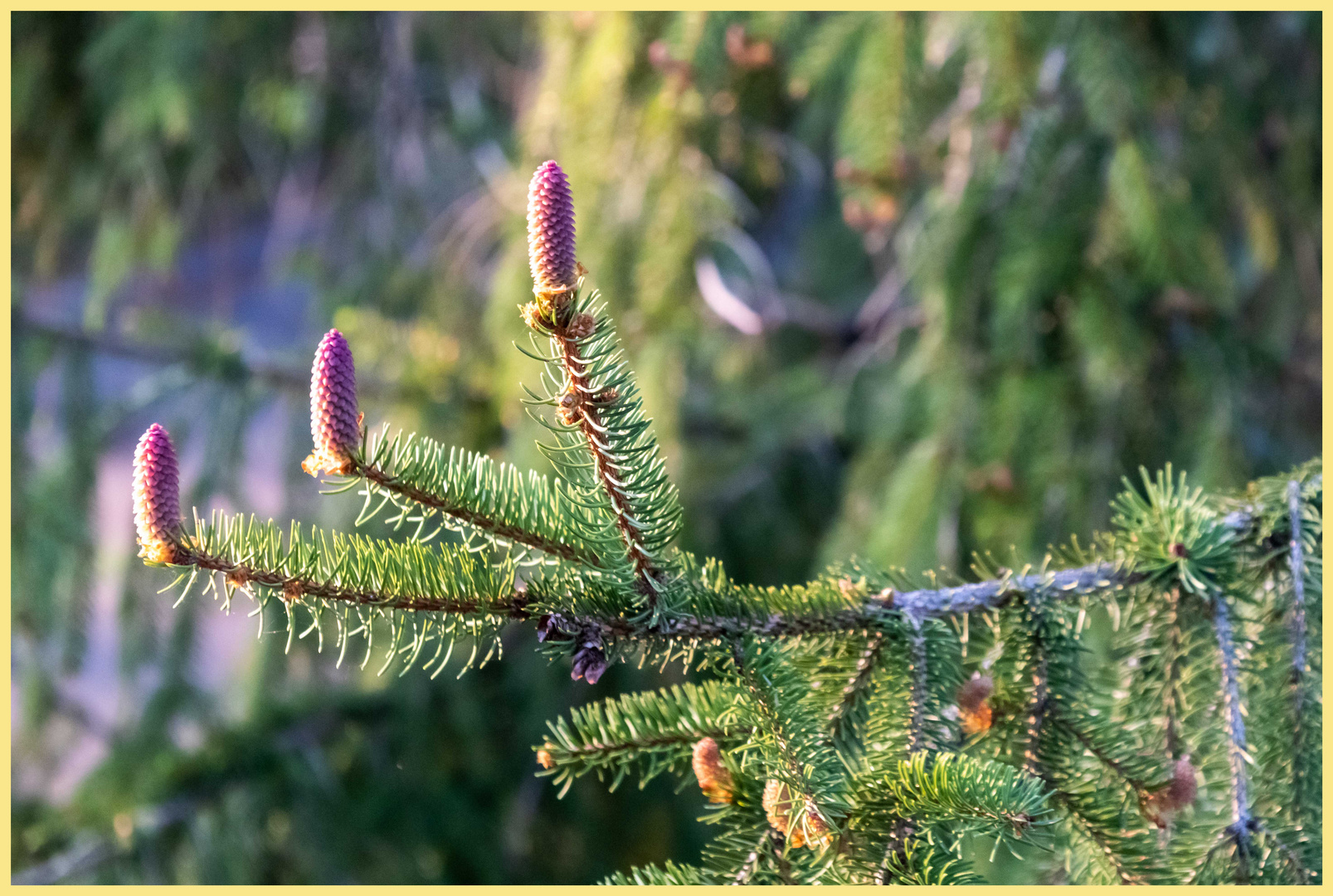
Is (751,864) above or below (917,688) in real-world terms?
below

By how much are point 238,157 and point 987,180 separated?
273 cm

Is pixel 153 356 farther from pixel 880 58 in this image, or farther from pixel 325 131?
pixel 325 131

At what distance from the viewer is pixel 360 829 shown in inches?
86.3

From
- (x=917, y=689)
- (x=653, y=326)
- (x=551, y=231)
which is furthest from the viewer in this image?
(x=653, y=326)

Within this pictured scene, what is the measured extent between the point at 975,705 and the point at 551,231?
47cm

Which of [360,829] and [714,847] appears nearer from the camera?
[714,847]

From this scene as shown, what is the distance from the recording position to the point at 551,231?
46cm

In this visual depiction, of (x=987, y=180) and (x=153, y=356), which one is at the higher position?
(x=987, y=180)

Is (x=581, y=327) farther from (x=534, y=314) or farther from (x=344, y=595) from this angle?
(x=344, y=595)

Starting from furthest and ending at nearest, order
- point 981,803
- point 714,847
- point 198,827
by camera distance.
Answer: point 198,827
point 714,847
point 981,803

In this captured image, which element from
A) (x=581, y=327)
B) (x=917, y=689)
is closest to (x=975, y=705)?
(x=917, y=689)

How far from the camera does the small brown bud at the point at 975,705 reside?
0.71 meters

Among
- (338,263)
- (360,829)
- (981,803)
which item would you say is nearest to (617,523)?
(981,803)

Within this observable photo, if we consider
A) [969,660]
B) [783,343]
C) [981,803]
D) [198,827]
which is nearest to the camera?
[981,803]
